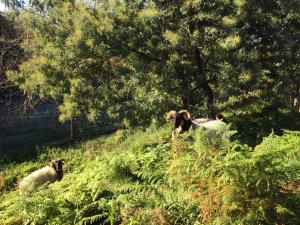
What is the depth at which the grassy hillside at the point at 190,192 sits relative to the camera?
625 cm

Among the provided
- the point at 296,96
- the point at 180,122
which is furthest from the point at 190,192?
the point at 296,96

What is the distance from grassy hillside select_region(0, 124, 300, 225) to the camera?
6246 millimetres

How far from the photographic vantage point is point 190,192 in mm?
6824

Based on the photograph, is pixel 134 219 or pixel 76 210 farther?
pixel 76 210

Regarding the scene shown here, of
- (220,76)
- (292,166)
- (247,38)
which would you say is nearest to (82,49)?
(220,76)

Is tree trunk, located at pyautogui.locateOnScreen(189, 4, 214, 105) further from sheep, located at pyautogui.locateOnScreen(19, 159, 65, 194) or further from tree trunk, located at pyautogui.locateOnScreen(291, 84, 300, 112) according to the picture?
tree trunk, located at pyautogui.locateOnScreen(291, 84, 300, 112)

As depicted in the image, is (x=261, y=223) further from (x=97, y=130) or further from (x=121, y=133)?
(x=97, y=130)

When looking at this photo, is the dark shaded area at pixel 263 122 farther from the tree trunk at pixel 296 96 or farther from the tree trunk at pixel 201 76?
the tree trunk at pixel 296 96

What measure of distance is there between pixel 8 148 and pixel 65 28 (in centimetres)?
1079

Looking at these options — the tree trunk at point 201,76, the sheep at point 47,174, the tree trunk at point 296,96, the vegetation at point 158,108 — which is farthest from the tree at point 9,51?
the tree trunk at point 296,96

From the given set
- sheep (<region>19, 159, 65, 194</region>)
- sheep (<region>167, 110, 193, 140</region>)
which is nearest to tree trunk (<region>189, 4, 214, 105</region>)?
sheep (<region>167, 110, 193, 140</region>)

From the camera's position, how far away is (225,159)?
6.48 metres

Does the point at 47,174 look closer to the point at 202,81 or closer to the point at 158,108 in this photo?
the point at 158,108

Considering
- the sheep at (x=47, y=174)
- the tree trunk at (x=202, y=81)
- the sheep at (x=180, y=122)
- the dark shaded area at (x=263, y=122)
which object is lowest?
the sheep at (x=47, y=174)
